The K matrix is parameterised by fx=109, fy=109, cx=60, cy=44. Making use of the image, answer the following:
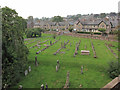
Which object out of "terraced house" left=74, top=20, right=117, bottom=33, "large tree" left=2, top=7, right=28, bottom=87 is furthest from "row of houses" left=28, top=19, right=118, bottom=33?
"large tree" left=2, top=7, right=28, bottom=87

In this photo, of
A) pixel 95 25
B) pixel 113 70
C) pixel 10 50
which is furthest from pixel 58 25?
pixel 10 50

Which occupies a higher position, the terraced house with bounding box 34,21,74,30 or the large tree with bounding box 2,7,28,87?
the terraced house with bounding box 34,21,74,30

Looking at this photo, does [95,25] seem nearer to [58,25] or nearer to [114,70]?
[58,25]

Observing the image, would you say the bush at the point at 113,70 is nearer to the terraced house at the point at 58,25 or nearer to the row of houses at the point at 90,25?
the row of houses at the point at 90,25

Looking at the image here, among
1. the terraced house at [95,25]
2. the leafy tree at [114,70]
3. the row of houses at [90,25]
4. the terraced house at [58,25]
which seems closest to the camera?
the leafy tree at [114,70]

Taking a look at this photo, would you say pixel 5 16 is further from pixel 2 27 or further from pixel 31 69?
pixel 31 69

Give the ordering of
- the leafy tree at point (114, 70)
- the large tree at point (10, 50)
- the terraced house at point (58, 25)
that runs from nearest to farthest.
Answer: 1. the large tree at point (10, 50)
2. the leafy tree at point (114, 70)
3. the terraced house at point (58, 25)

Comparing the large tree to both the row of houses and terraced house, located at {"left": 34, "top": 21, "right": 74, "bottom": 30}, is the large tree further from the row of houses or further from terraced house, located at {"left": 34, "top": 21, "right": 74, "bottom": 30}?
terraced house, located at {"left": 34, "top": 21, "right": 74, "bottom": 30}

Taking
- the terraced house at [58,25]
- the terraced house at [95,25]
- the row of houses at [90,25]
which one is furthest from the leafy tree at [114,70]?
the terraced house at [58,25]

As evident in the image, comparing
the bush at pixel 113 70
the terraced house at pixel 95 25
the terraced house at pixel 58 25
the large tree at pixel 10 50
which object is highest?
the terraced house at pixel 58 25

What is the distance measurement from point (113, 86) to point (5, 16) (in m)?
11.5

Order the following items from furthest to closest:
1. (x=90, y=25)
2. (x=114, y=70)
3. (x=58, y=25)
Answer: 1. (x=58, y=25)
2. (x=90, y=25)
3. (x=114, y=70)

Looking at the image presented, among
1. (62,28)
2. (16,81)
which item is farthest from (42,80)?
(62,28)

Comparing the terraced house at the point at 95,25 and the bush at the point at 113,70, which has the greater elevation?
Result: the terraced house at the point at 95,25
